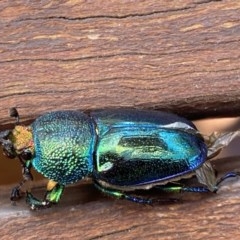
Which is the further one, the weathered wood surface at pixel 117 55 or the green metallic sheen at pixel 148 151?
the weathered wood surface at pixel 117 55

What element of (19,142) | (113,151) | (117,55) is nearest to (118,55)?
(117,55)

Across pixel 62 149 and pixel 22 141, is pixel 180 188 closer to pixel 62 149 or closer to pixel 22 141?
pixel 62 149

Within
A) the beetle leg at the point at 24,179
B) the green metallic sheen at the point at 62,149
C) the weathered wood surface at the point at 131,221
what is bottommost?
the weathered wood surface at the point at 131,221

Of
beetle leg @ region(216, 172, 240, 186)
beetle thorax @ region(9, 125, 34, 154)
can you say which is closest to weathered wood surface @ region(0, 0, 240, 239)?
beetle thorax @ region(9, 125, 34, 154)

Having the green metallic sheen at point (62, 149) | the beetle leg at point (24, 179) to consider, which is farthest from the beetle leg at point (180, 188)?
the beetle leg at point (24, 179)

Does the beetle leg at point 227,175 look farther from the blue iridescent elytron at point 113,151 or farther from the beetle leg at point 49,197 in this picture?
the beetle leg at point 49,197

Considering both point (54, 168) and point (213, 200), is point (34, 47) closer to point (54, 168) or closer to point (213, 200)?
point (54, 168)

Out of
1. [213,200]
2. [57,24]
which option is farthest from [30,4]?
[213,200]
